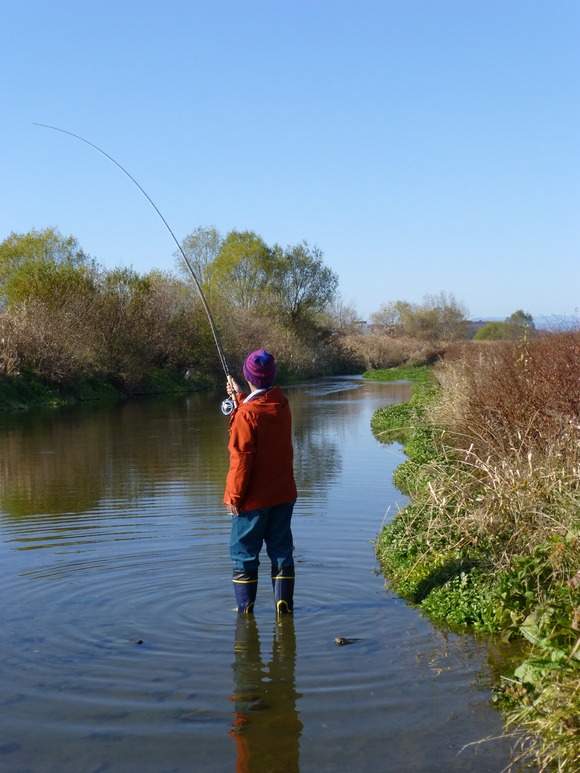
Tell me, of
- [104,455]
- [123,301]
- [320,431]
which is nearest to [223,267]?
[123,301]

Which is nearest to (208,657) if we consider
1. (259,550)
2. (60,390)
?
(259,550)

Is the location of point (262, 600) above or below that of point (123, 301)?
below

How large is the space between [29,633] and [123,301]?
40.9 m

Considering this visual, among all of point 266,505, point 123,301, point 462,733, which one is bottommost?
point 462,733

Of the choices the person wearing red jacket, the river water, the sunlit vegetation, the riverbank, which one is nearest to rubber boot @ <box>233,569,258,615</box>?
the person wearing red jacket

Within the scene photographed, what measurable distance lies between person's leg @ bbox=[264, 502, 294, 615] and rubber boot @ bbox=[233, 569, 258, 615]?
0.64 ft

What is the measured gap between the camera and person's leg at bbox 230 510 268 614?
727 cm

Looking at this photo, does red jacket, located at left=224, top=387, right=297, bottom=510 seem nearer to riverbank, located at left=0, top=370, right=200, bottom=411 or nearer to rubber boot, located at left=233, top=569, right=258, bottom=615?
rubber boot, located at left=233, top=569, right=258, bottom=615

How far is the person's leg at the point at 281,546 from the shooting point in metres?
7.42

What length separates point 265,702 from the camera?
5.91 meters

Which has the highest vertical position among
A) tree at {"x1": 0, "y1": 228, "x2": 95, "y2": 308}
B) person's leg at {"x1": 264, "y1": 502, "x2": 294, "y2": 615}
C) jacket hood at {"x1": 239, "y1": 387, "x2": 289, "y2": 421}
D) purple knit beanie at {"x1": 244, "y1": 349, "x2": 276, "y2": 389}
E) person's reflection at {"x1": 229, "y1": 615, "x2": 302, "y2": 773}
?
tree at {"x1": 0, "y1": 228, "x2": 95, "y2": 308}

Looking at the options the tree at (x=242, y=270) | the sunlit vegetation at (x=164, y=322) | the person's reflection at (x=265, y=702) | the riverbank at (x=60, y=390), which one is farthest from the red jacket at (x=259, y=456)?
the tree at (x=242, y=270)

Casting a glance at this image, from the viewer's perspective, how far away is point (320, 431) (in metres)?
25.2

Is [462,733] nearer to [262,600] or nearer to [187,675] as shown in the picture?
[187,675]
